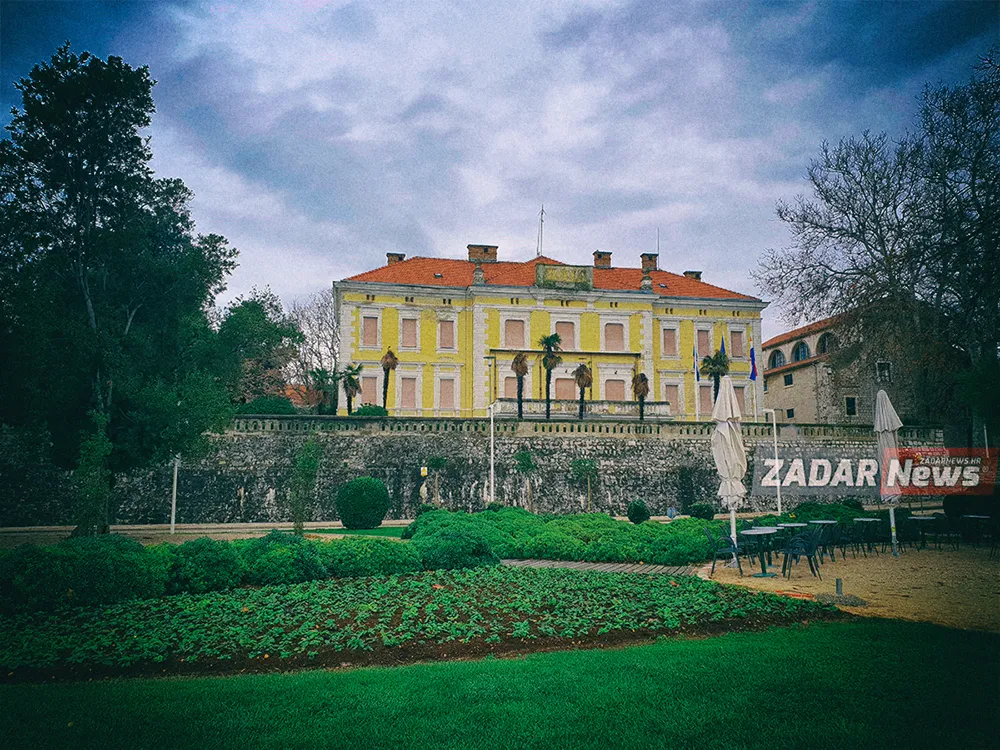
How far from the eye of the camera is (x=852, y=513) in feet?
59.6

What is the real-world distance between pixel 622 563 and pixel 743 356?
32.8 meters

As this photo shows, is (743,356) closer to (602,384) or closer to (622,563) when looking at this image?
(602,384)

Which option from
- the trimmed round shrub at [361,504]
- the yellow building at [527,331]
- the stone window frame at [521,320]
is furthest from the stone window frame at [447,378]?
the trimmed round shrub at [361,504]

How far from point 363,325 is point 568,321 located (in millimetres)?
13135

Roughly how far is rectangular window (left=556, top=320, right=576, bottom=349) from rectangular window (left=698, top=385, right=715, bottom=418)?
9.09 metres

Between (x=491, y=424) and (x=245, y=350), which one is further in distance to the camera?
(x=491, y=424)

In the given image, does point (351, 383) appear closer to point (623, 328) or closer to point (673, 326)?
point (623, 328)

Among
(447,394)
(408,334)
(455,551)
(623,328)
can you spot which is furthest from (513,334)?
(455,551)

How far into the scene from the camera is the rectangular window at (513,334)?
40.6m

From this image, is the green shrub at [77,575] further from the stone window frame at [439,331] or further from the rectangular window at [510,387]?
the stone window frame at [439,331]

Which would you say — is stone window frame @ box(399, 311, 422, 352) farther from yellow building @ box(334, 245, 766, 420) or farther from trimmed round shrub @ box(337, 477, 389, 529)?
trimmed round shrub @ box(337, 477, 389, 529)

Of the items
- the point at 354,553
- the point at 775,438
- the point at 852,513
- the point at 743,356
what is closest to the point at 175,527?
the point at 354,553

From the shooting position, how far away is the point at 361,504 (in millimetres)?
22922

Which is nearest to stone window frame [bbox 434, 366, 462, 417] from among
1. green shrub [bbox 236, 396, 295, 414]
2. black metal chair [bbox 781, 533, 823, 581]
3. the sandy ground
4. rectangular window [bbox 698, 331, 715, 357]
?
green shrub [bbox 236, 396, 295, 414]
